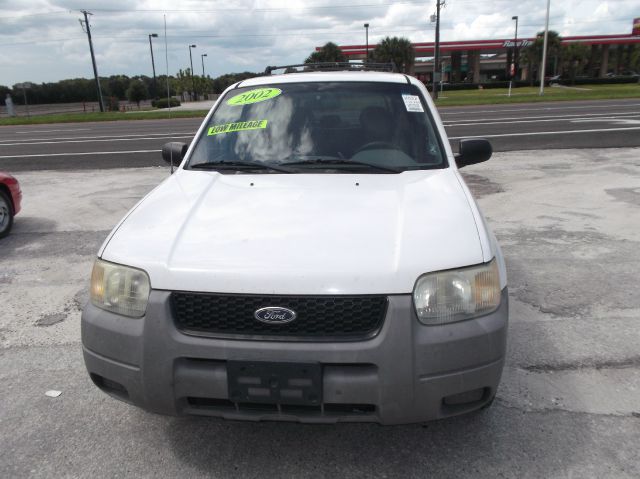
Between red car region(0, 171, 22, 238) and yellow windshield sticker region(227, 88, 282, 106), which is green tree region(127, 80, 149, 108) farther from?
yellow windshield sticker region(227, 88, 282, 106)

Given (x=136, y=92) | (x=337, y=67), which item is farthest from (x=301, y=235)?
(x=136, y=92)

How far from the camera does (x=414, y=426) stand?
8.96 feet

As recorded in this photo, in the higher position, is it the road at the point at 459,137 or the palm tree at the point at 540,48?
the palm tree at the point at 540,48

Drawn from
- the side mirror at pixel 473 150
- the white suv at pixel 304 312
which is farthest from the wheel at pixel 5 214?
the side mirror at pixel 473 150

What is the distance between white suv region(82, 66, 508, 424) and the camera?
2.09 m

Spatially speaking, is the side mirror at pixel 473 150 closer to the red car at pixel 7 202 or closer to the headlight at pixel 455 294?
the headlight at pixel 455 294

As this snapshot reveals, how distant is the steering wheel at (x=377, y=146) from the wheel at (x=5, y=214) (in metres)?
5.11

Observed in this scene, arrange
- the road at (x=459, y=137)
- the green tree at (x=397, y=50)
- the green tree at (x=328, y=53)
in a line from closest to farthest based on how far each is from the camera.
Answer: the road at (x=459, y=137)
the green tree at (x=397, y=50)
the green tree at (x=328, y=53)

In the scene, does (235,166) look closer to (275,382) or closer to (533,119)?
(275,382)

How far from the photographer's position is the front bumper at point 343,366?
207 cm

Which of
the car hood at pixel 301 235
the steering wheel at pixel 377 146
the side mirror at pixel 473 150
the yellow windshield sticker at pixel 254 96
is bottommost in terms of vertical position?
the car hood at pixel 301 235

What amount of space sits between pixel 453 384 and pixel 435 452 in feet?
1.86

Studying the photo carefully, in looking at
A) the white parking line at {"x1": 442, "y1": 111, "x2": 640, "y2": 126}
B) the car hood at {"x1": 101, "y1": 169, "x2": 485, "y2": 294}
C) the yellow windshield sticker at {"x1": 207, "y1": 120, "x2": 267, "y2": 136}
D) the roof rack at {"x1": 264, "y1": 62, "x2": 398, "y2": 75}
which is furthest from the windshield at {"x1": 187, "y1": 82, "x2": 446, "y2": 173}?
the white parking line at {"x1": 442, "y1": 111, "x2": 640, "y2": 126}

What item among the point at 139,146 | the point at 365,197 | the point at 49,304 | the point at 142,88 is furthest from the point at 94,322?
the point at 142,88
